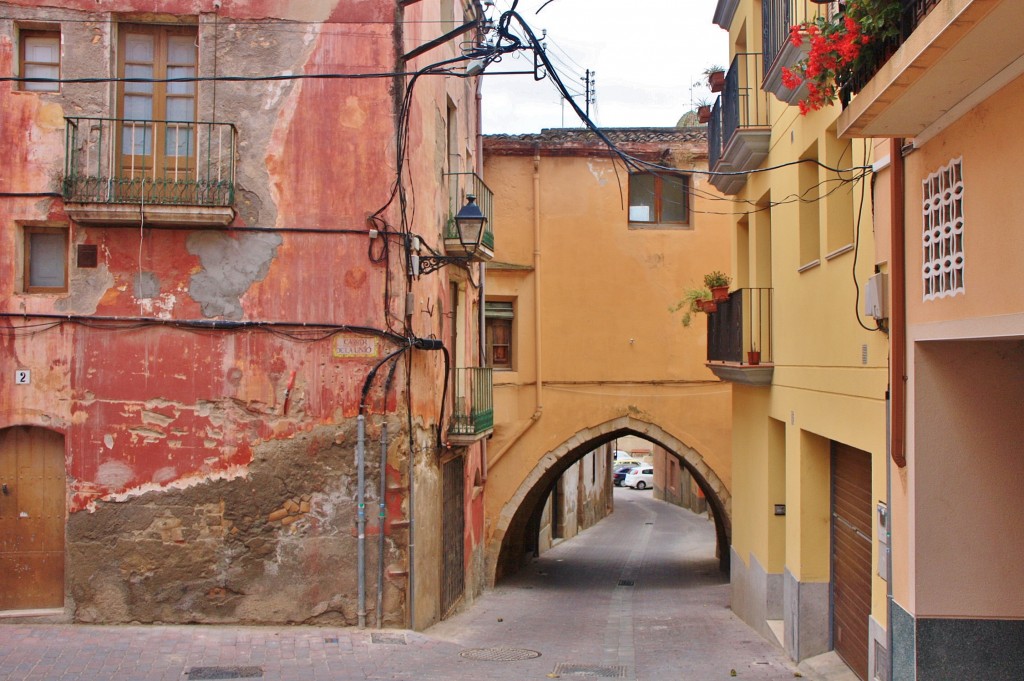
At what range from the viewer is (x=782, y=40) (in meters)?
10.7

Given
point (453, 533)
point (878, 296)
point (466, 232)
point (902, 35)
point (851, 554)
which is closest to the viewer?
point (902, 35)

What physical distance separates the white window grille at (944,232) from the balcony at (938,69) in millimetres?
321

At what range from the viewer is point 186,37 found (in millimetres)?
10969

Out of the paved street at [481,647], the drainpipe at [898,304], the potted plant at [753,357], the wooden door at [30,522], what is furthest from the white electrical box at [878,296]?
the wooden door at [30,522]

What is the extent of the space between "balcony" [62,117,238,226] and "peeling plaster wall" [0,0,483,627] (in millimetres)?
209

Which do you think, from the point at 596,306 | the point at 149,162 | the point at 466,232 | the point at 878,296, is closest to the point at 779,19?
the point at 466,232

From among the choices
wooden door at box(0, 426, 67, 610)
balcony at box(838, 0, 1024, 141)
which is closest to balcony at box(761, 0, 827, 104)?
balcony at box(838, 0, 1024, 141)

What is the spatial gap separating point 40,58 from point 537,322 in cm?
1037

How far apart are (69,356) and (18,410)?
2.47 feet

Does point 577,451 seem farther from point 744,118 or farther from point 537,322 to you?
point 744,118

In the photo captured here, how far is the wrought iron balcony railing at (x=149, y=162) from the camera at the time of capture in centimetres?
1044

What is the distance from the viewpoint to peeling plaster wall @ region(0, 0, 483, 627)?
10.5m

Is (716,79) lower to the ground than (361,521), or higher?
higher

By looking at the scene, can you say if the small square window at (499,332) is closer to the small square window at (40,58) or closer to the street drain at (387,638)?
the street drain at (387,638)
